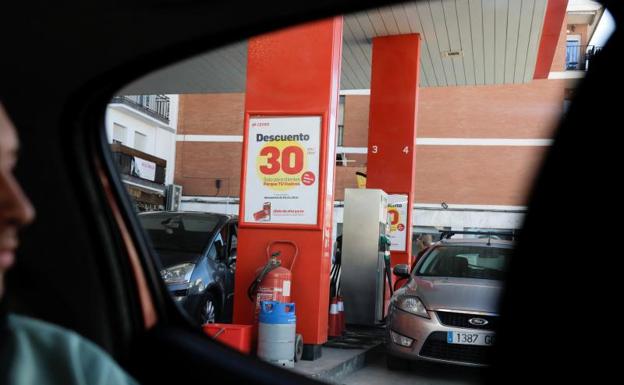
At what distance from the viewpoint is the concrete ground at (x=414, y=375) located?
669 centimetres

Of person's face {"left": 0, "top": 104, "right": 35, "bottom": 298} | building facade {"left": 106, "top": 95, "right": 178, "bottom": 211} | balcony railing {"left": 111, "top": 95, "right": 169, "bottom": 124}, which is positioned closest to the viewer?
person's face {"left": 0, "top": 104, "right": 35, "bottom": 298}

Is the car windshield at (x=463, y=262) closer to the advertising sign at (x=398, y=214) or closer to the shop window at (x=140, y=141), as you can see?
the advertising sign at (x=398, y=214)

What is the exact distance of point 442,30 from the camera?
1152cm

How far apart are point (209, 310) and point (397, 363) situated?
233 cm

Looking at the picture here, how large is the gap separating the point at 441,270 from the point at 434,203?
2156 cm

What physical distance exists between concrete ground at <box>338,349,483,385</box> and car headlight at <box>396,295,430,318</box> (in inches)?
26.0

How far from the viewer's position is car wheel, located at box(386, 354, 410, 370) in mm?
7164

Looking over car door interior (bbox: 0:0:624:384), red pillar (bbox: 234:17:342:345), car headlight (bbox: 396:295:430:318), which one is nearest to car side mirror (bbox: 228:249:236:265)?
red pillar (bbox: 234:17:342:345)

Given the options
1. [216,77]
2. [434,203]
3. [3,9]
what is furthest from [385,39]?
[434,203]

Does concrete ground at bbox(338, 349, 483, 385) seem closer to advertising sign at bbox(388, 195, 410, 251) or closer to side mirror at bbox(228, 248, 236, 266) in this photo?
side mirror at bbox(228, 248, 236, 266)

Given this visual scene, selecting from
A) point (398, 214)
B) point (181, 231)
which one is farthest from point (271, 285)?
point (398, 214)

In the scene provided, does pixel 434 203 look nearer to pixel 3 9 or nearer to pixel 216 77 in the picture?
pixel 216 77

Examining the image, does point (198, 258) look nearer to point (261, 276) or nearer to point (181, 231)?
point (181, 231)

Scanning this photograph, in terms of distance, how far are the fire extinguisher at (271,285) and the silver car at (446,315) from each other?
1.30 m
